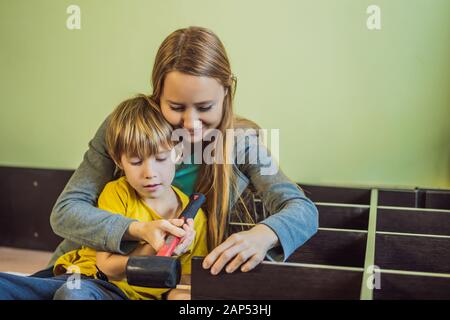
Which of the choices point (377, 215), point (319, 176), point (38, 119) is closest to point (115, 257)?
point (377, 215)

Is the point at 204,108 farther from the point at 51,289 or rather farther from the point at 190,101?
the point at 51,289

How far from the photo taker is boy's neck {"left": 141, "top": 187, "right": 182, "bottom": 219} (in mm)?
1183

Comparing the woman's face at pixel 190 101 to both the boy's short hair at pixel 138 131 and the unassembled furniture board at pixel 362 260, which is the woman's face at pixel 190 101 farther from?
the unassembled furniture board at pixel 362 260

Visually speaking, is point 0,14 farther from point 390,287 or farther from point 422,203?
point 390,287

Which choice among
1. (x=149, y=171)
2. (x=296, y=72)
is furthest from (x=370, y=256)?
(x=296, y=72)

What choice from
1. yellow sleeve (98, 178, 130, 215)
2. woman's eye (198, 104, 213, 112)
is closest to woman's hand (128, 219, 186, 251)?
yellow sleeve (98, 178, 130, 215)

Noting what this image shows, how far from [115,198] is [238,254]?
29 centimetres

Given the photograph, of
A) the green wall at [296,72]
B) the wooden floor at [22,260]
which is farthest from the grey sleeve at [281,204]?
the wooden floor at [22,260]

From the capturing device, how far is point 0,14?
6.66 ft

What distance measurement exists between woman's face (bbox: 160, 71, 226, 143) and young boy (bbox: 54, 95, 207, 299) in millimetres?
25

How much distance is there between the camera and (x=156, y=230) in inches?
40.5

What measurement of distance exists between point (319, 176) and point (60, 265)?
0.86m

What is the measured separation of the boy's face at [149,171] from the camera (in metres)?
1.12

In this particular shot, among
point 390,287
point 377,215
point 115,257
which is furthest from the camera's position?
point 377,215
